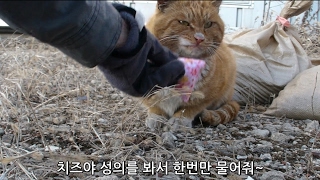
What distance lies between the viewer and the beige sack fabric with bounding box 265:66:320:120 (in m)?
2.93

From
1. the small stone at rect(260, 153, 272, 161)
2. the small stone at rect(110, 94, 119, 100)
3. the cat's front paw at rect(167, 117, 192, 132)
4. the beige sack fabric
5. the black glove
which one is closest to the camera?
the black glove

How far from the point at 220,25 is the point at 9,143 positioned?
160 cm

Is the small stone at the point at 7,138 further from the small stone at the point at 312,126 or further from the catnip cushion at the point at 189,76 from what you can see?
the small stone at the point at 312,126

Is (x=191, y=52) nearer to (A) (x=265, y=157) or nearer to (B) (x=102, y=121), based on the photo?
(B) (x=102, y=121)

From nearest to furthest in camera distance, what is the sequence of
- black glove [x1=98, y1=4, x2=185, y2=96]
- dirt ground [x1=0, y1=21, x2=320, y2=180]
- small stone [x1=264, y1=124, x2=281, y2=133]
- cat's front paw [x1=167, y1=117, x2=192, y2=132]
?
black glove [x1=98, y1=4, x2=185, y2=96], dirt ground [x1=0, y1=21, x2=320, y2=180], cat's front paw [x1=167, y1=117, x2=192, y2=132], small stone [x1=264, y1=124, x2=281, y2=133]

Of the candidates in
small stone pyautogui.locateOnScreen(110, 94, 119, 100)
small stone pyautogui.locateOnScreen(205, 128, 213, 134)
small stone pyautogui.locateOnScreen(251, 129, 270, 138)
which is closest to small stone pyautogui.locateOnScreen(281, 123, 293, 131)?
small stone pyautogui.locateOnScreen(251, 129, 270, 138)

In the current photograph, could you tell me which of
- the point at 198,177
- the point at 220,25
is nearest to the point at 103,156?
the point at 198,177

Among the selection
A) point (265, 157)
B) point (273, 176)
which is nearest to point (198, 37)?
point (265, 157)

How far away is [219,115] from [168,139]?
694 millimetres

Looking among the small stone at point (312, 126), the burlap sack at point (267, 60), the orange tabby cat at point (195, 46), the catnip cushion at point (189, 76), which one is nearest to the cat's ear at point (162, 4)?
the orange tabby cat at point (195, 46)

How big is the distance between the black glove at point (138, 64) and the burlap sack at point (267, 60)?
5.72 ft

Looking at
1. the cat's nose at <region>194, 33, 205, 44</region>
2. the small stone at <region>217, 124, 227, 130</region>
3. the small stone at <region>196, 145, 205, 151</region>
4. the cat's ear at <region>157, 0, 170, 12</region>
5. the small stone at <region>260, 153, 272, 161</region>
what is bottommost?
the small stone at <region>217, 124, 227, 130</region>

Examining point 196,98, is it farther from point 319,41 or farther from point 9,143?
point 319,41

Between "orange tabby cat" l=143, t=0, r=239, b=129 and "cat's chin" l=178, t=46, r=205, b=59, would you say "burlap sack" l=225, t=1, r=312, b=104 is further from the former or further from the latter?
"cat's chin" l=178, t=46, r=205, b=59
